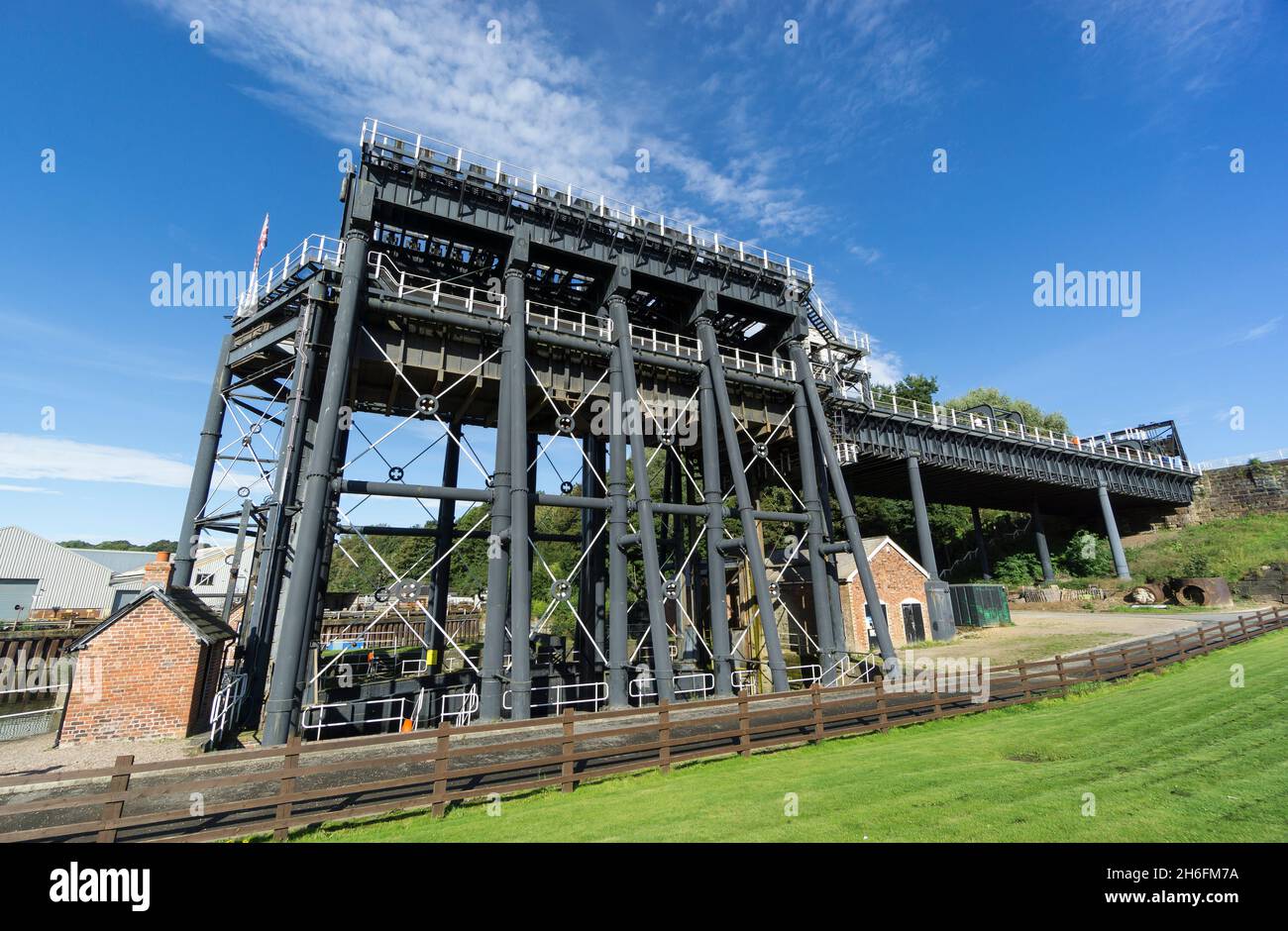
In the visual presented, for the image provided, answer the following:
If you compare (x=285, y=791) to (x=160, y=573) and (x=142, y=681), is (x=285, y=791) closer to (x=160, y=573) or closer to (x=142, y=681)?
(x=142, y=681)

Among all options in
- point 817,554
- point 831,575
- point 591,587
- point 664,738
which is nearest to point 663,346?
point 817,554

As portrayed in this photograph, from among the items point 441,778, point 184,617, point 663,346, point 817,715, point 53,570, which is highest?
point 663,346

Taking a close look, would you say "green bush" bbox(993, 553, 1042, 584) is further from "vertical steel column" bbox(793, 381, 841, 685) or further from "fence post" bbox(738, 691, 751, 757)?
"fence post" bbox(738, 691, 751, 757)

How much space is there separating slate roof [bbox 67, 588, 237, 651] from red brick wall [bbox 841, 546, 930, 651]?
24.2 meters

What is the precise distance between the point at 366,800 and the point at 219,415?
14.6 m

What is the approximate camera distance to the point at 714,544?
1841 centimetres

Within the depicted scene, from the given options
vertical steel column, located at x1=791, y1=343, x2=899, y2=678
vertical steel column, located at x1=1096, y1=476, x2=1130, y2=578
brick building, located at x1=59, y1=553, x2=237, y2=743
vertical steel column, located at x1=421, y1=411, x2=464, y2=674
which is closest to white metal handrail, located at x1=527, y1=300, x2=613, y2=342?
vertical steel column, located at x1=421, y1=411, x2=464, y2=674

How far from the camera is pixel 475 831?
6969mm

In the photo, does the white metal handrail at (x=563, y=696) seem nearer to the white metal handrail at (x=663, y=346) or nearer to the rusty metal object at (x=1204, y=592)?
the white metal handrail at (x=663, y=346)

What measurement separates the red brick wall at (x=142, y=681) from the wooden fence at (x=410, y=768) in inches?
44.8

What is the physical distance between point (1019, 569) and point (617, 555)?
43831 millimetres
